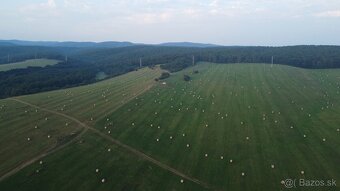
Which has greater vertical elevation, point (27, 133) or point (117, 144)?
point (27, 133)

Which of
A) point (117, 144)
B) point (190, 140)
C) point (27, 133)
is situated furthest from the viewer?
point (27, 133)

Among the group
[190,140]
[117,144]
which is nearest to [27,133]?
[117,144]

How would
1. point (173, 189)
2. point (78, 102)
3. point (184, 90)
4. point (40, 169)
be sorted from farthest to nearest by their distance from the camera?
point (184, 90)
point (78, 102)
point (40, 169)
point (173, 189)

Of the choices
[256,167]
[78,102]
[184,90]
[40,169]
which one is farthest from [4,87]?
[256,167]

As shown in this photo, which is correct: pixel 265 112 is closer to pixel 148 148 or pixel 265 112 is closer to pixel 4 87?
pixel 148 148

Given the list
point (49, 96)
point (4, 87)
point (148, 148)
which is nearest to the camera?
point (148, 148)

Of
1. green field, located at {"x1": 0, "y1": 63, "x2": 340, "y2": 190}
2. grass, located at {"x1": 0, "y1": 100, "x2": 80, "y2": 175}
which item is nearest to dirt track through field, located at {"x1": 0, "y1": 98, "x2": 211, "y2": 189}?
green field, located at {"x1": 0, "y1": 63, "x2": 340, "y2": 190}

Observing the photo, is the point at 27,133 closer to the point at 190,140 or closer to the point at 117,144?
the point at 117,144

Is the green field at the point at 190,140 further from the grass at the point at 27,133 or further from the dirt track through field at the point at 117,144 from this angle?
the grass at the point at 27,133
